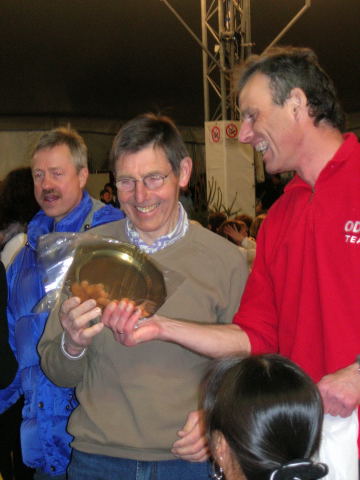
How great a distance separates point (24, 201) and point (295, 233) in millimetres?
1590

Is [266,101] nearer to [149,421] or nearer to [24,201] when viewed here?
[149,421]

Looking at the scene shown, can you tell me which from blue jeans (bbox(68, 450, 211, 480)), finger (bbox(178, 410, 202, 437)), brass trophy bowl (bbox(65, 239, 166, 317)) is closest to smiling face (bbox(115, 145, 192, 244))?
brass trophy bowl (bbox(65, 239, 166, 317))

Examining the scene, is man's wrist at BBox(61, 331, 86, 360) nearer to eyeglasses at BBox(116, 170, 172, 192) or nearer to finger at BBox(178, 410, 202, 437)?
finger at BBox(178, 410, 202, 437)

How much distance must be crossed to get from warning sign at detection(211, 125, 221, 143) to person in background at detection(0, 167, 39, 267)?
3451 mm

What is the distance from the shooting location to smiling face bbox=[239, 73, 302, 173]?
1.62 m

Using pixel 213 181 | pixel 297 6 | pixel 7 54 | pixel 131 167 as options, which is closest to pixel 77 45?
pixel 7 54

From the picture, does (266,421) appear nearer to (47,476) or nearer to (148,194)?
(148,194)

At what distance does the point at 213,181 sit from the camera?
6.20 metres

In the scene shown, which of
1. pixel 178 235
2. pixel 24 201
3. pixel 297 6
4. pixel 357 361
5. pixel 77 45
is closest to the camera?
pixel 357 361

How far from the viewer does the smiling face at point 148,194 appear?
165 cm

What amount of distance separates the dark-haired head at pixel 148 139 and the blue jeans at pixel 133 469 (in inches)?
30.2

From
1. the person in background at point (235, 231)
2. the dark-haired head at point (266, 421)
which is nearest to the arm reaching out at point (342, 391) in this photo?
the dark-haired head at point (266, 421)

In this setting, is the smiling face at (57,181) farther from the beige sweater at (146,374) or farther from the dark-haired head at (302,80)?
the dark-haired head at (302,80)

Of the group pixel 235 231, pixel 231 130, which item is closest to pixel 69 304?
pixel 235 231
